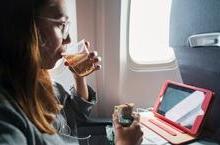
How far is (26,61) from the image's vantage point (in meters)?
0.72

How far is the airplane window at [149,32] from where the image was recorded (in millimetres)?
1579

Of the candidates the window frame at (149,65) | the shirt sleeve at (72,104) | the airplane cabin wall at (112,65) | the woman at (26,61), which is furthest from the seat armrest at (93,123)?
the woman at (26,61)

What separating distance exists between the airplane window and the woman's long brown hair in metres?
0.89

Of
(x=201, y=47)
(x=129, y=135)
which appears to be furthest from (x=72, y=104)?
(x=201, y=47)

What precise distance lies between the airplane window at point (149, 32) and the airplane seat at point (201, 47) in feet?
1.18

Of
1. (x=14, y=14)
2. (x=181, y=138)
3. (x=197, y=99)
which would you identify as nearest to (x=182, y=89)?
(x=197, y=99)

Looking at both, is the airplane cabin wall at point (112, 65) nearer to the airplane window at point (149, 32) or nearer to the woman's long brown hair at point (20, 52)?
the airplane window at point (149, 32)

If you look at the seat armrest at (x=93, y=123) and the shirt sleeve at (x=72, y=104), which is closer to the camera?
the shirt sleeve at (x=72, y=104)

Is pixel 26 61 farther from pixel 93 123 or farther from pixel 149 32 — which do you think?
pixel 149 32

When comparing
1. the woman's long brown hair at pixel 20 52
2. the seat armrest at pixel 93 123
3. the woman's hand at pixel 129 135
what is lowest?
the seat armrest at pixel 93 123

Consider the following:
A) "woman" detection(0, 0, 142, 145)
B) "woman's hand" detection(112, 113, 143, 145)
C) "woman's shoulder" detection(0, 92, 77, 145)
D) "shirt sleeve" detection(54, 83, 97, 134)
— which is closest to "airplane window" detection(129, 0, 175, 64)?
"shirt sleeve" detection(54, 83, 97, 134)

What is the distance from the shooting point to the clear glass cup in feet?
3.62

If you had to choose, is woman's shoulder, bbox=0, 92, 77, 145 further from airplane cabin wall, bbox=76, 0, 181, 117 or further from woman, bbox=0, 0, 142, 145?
airplane cabin wall, bbox=76, 0, 181, 117

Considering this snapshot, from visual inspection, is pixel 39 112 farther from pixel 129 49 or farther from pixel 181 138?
pixel 129 49
